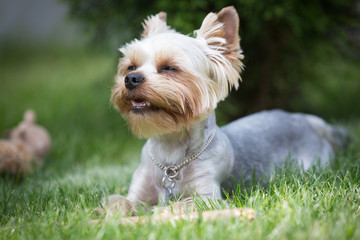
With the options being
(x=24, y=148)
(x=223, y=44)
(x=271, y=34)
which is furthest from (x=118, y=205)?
(x=271, y=34)

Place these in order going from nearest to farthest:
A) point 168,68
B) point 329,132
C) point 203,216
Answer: point 203,216
point 168,68
point 329,132

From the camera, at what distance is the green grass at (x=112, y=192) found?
2.44 m

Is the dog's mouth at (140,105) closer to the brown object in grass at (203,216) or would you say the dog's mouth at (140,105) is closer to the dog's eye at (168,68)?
the dog's eye at (168,68)

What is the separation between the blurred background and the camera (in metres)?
5.92

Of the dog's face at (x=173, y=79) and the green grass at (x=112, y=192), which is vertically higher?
the dog's face at (x=173, y=79)

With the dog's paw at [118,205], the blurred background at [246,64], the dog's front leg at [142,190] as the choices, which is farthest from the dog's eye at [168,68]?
the blurred background at [246,64]

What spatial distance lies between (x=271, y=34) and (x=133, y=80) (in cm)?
438

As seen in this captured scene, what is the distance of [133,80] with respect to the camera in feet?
10.1

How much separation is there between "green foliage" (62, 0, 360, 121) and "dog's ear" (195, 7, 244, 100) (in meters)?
1.82

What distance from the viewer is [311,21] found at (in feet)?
20.0

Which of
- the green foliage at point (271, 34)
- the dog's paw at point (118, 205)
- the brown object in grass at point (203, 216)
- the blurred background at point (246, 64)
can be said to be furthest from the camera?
the blurred background at point (246, 64)

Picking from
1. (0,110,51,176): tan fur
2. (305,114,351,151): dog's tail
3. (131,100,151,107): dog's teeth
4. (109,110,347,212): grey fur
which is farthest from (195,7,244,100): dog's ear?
(0,110,51,176): tan fur

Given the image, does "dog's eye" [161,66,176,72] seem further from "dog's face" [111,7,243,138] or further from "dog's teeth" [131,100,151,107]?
"dog's teeth" [131,100,151,107]

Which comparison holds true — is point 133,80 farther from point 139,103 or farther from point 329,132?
point 329,132
